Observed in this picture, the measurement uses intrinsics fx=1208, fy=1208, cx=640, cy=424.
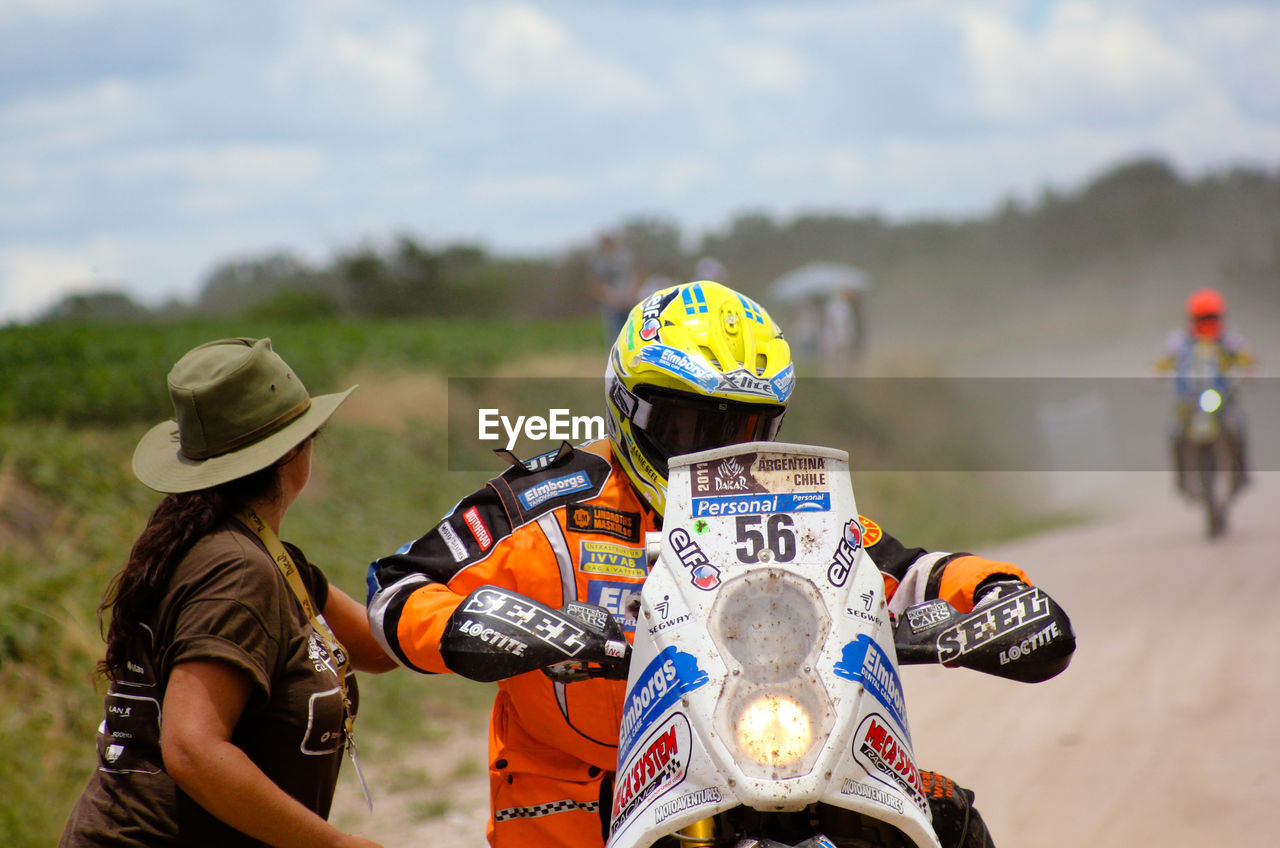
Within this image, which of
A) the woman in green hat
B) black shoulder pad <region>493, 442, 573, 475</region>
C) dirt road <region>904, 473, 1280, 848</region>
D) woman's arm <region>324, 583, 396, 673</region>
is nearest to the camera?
the woman in green hat

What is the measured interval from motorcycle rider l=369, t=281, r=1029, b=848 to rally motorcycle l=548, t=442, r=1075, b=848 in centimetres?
54

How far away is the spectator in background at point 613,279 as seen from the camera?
1842 cm

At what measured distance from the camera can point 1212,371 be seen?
12.4 metres

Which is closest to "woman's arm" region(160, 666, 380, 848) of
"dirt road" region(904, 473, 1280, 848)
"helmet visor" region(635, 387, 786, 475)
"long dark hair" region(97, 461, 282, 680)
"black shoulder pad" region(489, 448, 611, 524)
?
"long dark hair" region(97, 461, 282, 680)

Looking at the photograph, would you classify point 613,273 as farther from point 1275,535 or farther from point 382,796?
point 382,796

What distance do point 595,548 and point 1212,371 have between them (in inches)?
442

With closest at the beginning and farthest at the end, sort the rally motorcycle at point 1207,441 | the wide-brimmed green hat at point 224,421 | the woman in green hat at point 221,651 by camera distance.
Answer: the woman in green hat at point 221,651 → the wide-brimmed green hat at point 224,421 → the rally motorcycle at point 1207,441

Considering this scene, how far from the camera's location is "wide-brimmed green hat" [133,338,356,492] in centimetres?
268

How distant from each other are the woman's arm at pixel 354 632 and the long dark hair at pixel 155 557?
67 centimetres

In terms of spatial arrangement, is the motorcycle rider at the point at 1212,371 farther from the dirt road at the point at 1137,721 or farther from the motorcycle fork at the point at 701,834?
the motorcycle fork at the point at 701,834

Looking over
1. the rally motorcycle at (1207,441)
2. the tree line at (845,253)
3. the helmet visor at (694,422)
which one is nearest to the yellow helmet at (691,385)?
the helmet visor at (694,422)

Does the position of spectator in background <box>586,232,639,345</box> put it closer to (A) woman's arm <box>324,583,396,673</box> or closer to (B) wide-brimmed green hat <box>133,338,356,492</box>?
(A) woman's arm <box>324,583,396,673</box>

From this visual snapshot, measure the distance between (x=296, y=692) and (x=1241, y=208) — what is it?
5832 cm

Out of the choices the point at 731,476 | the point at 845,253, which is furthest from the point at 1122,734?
the point at 845,253
